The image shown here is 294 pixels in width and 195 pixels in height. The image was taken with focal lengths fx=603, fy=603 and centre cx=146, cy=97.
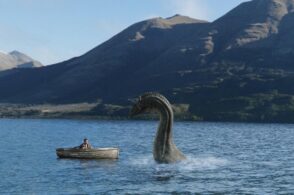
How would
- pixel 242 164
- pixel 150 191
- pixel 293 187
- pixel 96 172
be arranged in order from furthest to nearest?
pixel 242 164 → pixel 96 172 → pixel 293 187 → pixel 150 191

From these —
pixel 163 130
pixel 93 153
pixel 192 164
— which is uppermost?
pixel 163 130

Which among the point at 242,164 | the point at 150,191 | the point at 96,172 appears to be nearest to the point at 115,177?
the point at 96,172

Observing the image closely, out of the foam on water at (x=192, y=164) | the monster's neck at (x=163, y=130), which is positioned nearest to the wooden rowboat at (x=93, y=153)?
the foam on water at (x=192, y=164)

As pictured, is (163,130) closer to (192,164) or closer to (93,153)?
(192,164)

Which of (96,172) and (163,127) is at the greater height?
(163,127)

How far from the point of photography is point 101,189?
64812 millimetres

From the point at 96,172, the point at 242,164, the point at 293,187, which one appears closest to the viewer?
the point at 293,187

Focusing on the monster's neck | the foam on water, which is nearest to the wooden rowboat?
the foam on water

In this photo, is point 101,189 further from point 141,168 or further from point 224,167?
point 224,167

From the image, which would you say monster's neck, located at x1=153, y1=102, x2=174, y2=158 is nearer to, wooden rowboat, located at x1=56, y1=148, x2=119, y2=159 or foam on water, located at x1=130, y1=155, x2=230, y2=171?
foam on water, located at x1=130, y1=155, x2=230, y2=171

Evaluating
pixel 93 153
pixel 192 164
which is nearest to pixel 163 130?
pixel 192 164

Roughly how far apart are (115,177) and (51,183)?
9262 mm

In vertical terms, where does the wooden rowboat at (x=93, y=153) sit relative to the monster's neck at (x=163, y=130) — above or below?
below

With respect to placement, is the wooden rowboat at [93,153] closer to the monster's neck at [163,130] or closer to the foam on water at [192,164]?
the foam on water at [192,164]
